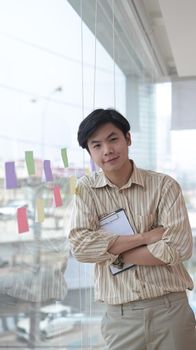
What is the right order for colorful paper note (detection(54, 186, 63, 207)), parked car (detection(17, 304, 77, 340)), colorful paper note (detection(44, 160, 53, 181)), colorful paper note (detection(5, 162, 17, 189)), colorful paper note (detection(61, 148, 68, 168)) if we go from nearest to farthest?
colorful paper note (detection(5, 162, 17, 189)) → parked car (detection(17, 304, 77, 340)) → colorful paper note (detection(44, 160, 53, 181)) → colorful paper note (detection(54, 186, 63, 207)) → colorful paper note (detection(61, 148, 68, 168))

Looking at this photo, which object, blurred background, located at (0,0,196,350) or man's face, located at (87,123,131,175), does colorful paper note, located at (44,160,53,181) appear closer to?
blurred background, located at (0,0,196,350)

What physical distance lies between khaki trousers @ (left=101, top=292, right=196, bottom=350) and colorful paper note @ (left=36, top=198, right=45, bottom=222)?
1.36 feet

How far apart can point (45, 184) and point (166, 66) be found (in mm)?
3722

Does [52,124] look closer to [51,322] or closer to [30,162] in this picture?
[30,162]

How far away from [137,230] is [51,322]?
2.20ft

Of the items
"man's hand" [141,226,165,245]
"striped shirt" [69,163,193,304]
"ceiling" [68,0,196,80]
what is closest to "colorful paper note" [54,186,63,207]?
"striped shirt" [69,163,193,304]

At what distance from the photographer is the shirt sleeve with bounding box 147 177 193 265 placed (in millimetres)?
1457

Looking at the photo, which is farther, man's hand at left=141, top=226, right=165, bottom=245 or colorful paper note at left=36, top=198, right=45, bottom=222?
colorful paper note at left=36, top=198, right=45, bottom=222

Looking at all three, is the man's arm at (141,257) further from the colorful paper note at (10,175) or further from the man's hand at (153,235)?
the colorful paper note at (10,175)

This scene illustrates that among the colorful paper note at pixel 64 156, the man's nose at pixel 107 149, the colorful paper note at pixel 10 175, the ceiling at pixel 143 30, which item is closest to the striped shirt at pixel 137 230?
the man's nose at pixel 107 149

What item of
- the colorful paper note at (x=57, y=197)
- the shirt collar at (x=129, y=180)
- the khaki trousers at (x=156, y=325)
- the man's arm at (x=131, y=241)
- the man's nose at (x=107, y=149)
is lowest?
the khaki trousers at (x=156, y=325)

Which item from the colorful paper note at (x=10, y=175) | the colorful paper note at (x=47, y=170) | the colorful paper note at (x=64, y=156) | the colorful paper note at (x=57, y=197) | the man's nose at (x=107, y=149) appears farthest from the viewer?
the colorful paper note at (x=64, y=156)

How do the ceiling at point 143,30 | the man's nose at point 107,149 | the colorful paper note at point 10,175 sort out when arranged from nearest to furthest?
the colorful paper note at point 10,175 < the man's nose at point 107,149 < the ceiling at point 143,30

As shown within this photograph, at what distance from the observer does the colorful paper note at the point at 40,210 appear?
1.65 m
